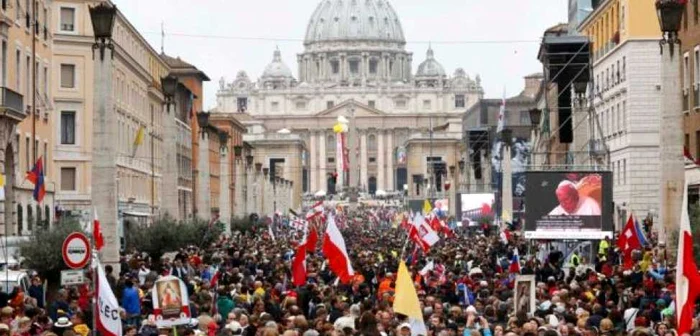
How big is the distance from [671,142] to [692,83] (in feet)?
54.3

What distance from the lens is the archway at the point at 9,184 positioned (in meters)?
44.9

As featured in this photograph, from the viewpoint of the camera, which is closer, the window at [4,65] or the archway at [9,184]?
the window at [4,65]

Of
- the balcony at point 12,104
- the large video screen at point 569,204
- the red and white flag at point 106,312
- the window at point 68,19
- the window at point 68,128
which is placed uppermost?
the window at point 68,19

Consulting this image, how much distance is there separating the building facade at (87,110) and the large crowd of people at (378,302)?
2644cm

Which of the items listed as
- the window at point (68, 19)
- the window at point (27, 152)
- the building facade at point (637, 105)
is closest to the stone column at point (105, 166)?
the window at point (27, 152)

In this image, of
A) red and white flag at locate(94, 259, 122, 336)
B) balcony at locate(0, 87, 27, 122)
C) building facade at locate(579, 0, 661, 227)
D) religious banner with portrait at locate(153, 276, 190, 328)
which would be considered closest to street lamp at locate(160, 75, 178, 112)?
balcony at locate(0, 87, 27, 122)

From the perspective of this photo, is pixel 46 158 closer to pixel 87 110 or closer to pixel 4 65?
pixel 4 65

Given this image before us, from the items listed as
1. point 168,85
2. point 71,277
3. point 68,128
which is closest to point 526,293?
point 71,277

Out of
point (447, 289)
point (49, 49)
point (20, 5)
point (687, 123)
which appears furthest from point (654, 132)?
point (447, 289)

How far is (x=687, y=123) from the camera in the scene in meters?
52.6

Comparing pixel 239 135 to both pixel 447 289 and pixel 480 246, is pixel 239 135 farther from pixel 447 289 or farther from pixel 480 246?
pixel 447 289

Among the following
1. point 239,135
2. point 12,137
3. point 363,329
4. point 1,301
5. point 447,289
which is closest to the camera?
point 363,329

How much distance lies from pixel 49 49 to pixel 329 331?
34.6 meters

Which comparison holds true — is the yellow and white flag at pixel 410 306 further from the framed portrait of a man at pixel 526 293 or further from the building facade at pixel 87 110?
the building facade at pixel 87 110
